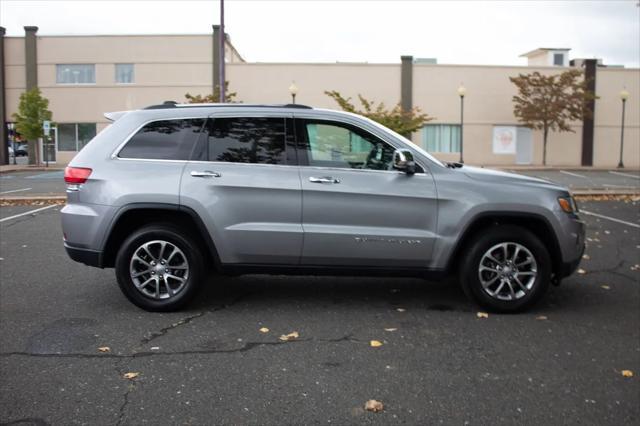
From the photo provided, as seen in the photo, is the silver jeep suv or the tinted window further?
the tinted window

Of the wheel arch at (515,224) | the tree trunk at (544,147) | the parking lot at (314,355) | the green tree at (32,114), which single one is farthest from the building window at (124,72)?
the wheel arch at (515,224)

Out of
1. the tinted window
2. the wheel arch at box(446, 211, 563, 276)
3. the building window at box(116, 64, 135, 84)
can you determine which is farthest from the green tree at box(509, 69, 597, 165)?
the tinted window

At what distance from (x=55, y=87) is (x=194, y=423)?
130ft

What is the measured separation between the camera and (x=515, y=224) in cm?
589

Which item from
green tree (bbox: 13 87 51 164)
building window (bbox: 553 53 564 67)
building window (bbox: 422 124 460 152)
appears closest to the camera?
green tree (bbox: 13 87 51 164)

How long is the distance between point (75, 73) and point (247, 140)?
3709 cm

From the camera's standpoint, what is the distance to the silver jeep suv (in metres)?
5.62

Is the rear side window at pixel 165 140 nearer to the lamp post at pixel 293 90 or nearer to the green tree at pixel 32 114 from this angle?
the lamp post at pixel 293 90

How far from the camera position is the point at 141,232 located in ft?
18.5

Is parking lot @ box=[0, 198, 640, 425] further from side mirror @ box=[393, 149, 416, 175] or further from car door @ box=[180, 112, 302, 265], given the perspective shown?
side mirror @ box=[393, 149, 416, 175]

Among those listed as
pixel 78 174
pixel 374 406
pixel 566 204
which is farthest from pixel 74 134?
pixel 374 406

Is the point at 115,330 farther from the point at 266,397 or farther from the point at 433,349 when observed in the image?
the point at 433,349

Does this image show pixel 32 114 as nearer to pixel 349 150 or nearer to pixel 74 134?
pixel 74 134

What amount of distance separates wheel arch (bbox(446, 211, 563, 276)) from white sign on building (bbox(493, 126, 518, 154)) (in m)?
35.0
